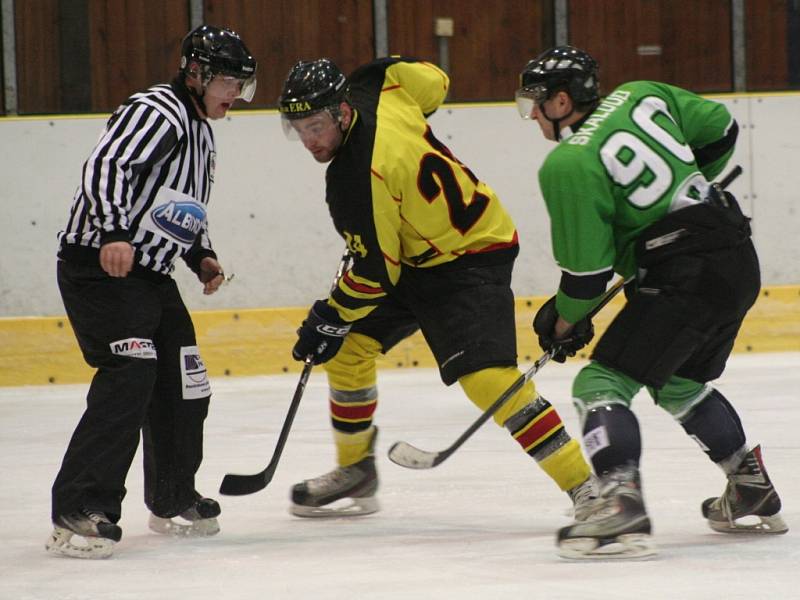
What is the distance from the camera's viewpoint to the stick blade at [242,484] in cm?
323

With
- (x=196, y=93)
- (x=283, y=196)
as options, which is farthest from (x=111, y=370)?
(x=283, y=196)

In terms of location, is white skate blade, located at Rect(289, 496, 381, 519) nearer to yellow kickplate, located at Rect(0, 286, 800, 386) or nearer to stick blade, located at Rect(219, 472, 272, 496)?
stick blade, located at Rect(219, 472, 272, 496)

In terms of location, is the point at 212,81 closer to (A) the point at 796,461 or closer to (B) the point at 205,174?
(B) the point at 205,174

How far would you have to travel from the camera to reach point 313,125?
3033mm

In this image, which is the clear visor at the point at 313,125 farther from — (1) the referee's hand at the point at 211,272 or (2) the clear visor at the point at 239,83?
(1) the referee's hand at the point at 211,272

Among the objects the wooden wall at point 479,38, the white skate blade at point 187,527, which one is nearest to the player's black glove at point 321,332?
the white skate blade at point 187,527

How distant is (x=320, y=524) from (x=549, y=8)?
4239mm

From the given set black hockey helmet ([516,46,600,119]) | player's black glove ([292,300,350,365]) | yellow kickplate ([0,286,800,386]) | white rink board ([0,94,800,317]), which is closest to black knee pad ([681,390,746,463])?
black hockey helmet ([516,46,600,119])

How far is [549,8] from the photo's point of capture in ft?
22.9

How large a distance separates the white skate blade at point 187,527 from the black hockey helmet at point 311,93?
2.86 feet

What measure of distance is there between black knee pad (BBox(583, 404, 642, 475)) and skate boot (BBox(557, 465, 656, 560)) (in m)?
0.02

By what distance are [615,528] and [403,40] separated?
179 inches

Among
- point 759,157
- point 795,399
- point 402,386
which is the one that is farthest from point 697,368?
point 759,157

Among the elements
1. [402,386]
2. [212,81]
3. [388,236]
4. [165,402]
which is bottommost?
[402,386]
